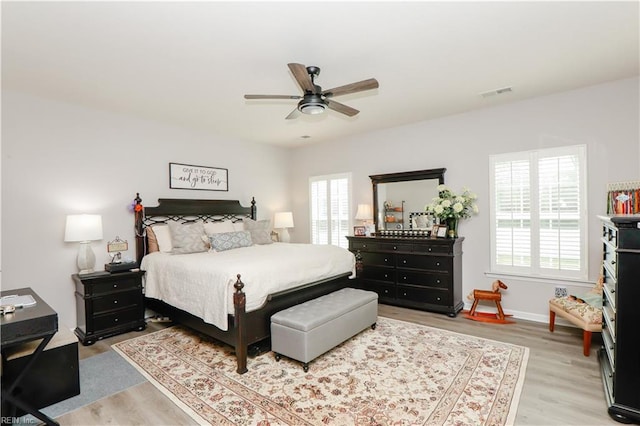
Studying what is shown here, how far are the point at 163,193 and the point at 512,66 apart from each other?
4.71 metres

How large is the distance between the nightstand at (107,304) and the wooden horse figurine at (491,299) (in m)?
4.31

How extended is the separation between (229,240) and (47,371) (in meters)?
2.38

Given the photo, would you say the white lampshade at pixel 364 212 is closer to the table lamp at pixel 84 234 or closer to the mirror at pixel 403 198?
the mirror at pixel 403 198

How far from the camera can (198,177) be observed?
5188 millimetres

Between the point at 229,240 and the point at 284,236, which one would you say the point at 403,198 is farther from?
the point at 229,240

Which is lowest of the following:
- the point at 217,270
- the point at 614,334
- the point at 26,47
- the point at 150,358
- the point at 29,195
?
the point at 150,358

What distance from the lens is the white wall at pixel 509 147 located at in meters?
3.56

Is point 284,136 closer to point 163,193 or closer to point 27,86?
point 163,193

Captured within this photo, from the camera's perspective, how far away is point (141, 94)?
143 inches

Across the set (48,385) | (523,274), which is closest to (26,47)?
(48,385)

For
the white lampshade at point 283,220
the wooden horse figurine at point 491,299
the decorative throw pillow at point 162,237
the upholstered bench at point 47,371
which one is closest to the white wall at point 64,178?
the decorative throw pillow at point 162,237

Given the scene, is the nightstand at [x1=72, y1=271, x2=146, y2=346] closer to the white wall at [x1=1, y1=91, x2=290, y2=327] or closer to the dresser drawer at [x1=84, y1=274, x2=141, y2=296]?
the dresser drawer at [x1=84, y1=274, x2=141, y2=296]

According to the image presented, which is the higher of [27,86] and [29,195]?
[27,86]

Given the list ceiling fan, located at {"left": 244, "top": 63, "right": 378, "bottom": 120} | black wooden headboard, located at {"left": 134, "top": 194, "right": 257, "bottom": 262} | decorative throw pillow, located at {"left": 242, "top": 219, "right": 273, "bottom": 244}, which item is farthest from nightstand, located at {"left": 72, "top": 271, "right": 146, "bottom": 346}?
ceiling fan, located at {"left": 244, "top": 63, "right": 378, "bottom": 120}
